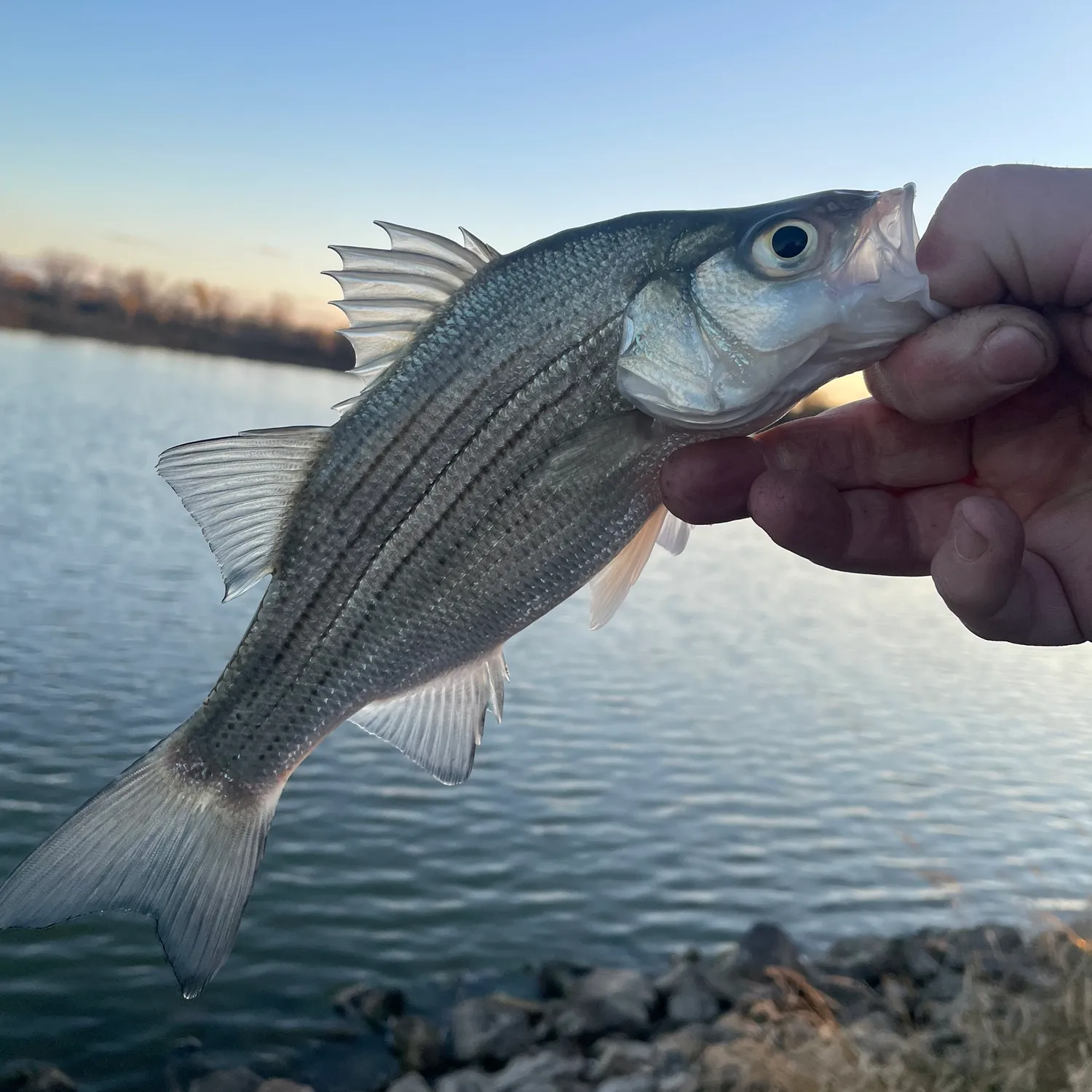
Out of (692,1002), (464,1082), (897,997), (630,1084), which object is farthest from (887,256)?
(897,997)

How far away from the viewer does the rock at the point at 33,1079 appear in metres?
7.67

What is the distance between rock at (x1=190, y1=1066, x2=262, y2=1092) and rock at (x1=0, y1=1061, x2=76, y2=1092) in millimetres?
915

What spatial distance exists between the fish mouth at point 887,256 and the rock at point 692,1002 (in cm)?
767

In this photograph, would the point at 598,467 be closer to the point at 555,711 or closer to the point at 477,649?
the point at 477,649

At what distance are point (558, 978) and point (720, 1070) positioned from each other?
8.82 ft

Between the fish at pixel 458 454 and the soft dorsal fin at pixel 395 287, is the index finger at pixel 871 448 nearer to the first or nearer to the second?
the fish at pixel 458 454

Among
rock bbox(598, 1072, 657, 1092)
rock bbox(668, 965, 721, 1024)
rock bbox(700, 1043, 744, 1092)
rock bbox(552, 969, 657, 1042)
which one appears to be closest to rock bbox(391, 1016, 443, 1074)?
rock bbox(552, 969, 657, 1042)

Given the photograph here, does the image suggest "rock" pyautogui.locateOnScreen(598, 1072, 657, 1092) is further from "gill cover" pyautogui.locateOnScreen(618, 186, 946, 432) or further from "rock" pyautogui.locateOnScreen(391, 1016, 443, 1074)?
"gill cover" pyautogui.locateOnScreen(618, 186, 946, 432)

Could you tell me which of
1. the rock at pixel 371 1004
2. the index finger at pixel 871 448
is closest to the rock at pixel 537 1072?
the rock at pixel 371 1004

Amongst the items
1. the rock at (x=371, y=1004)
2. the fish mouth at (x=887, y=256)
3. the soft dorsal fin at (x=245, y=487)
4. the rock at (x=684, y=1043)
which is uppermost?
the fish mouth at (x=887, y=256)

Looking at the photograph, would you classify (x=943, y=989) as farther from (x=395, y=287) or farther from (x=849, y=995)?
(x=395, y=287)

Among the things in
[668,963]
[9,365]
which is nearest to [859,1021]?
[668,963]

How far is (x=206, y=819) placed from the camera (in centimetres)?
282

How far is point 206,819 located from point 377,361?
4.35 ft
